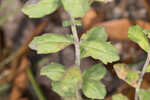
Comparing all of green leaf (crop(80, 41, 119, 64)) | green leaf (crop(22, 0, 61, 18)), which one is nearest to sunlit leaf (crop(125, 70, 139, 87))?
green leaf (crop(80, 41, 119, 64))

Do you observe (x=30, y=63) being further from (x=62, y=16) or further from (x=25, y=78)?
(x=62, y=16)

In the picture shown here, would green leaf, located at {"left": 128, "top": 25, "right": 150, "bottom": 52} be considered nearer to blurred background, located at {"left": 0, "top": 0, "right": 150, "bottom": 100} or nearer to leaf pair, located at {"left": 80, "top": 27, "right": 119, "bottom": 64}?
leaf pair, located at {"left": 80, "top": 27, "right": 119, "bottom": 64}

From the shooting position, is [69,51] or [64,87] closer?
[64,87]

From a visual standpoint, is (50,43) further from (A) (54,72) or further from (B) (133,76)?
(B) (133,76)

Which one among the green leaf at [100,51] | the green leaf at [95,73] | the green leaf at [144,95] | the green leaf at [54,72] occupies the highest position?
the green leaf at [100,51]

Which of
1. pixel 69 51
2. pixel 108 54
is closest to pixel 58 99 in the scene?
pixel 69 51

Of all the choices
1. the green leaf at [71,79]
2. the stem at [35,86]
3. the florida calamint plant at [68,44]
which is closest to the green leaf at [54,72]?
the florida calamint plant at [68,44]

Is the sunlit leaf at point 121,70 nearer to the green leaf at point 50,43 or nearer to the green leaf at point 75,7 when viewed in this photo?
the green leaf at point 50,43
